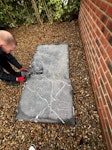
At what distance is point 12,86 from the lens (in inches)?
97.6

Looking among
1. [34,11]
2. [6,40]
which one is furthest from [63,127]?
[34,11]

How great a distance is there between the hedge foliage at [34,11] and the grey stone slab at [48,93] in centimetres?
152

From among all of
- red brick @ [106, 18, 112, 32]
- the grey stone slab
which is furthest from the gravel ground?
red brick @ [106, 18, 112, 32]

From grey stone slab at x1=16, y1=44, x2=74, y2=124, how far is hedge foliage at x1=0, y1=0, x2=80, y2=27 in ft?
5.00

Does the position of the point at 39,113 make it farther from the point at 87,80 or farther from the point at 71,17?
the point at 71,17

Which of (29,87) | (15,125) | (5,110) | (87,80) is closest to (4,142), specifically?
(15,125)

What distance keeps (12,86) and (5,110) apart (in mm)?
483

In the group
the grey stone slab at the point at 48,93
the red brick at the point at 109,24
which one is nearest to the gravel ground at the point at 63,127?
the grey stone slab at the point at 48,93

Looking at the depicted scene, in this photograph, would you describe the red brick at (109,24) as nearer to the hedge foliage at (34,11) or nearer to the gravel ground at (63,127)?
the gravel ground at (63,127)

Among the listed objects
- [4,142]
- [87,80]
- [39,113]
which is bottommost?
[4,142]

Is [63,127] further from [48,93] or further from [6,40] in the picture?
[6,40]

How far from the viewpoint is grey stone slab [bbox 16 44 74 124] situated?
1962mm

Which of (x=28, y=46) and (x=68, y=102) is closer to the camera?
(x=68, y=102)

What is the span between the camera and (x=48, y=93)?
2.25 meters
